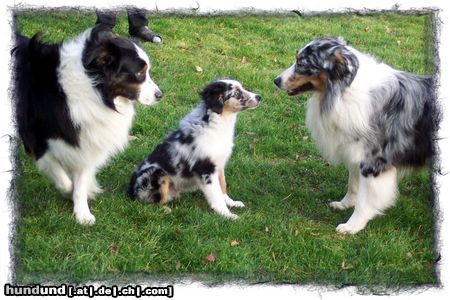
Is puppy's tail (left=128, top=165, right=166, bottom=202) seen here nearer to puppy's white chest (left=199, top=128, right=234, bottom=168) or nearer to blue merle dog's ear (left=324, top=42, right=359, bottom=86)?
puppy's white chest (left=199, top=128, right=234, bottom=168)

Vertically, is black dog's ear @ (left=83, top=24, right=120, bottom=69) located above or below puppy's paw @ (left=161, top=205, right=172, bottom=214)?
above

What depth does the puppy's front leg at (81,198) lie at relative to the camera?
4930 mm

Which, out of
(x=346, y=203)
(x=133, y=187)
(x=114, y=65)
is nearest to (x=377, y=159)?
(x=346, y=203)

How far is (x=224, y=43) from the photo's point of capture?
402 inches

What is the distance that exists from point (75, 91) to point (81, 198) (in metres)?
1.06

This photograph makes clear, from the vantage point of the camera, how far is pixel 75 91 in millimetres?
4582

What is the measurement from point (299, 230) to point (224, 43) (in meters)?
5.96

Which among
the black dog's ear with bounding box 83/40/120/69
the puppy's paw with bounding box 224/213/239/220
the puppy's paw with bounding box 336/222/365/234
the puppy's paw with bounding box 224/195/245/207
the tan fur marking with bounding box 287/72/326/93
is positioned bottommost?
the puppy's paw with bounding box 224/195/245/207

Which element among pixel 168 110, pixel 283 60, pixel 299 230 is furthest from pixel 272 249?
pixel 283 60

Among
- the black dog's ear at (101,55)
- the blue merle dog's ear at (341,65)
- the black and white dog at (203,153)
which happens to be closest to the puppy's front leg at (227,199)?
the black and white dog at (203,153)

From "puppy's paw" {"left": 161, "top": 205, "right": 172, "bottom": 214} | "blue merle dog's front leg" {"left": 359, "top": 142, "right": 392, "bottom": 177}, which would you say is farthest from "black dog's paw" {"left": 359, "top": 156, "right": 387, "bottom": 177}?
"puppy's paw" {"left": 161, "top": 205, "right": 172, "bottom": 214}

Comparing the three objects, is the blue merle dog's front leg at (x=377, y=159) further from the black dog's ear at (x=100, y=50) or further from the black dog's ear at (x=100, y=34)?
the black dog's ear at (x=100, y=34)

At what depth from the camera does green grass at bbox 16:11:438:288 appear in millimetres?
4418

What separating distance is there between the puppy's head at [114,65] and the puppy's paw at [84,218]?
1089 millimetres
